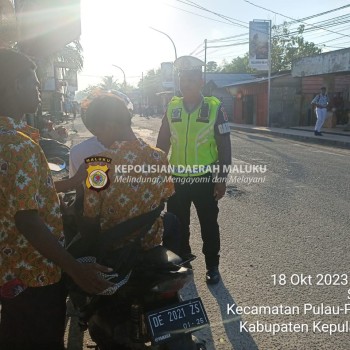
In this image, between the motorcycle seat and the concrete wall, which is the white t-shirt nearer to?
the motorcycle seat

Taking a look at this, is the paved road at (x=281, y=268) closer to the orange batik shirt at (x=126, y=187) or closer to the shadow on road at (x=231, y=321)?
the shadow on road at (x=231, y=321)

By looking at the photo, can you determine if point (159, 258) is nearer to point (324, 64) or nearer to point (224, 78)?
point (324, 64)

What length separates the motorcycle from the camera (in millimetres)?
1844

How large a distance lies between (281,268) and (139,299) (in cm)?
230

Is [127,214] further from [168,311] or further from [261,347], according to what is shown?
[261,347]

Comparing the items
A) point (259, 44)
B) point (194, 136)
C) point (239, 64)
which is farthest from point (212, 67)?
point (194, 136)

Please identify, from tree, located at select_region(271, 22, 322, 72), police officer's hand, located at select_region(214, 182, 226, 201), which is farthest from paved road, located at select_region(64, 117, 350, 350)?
tree, located at select_region(271, 22, 322, 72)

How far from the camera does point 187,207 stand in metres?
3.64

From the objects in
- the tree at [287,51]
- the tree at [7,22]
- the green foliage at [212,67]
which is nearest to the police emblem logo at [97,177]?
the tree at [7,22]

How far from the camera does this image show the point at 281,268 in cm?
385

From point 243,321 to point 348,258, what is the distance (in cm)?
168

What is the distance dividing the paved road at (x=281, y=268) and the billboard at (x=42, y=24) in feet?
9.65

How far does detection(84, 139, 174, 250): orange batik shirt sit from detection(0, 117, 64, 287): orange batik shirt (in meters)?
0.26

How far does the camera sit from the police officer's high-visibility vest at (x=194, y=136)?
134 inches
